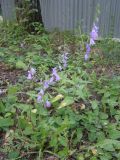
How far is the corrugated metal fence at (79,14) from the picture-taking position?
6586 millimetres

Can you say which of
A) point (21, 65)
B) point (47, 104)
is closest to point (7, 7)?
point (21, 65)

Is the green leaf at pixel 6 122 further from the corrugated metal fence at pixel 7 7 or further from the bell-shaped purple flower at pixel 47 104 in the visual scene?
the corrugated metal fence at pixel 7 7

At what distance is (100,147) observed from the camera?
2248 millimetres

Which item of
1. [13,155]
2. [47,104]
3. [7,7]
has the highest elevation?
[47,104]

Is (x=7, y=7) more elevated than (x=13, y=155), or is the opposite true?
(x=7, y=7)

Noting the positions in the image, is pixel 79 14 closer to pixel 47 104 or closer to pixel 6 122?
pixel 47 104

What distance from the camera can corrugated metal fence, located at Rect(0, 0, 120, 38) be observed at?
6.59m

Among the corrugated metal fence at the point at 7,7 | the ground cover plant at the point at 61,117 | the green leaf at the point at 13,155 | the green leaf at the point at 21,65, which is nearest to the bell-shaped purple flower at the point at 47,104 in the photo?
the ground cover plant at the point at 61,117

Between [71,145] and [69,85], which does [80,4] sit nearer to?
[69,85]

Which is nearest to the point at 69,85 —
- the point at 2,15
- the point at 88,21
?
the point at 88,21

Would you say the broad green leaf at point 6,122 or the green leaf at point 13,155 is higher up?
the broad green leaf at point 6,122

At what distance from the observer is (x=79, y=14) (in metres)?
7.07

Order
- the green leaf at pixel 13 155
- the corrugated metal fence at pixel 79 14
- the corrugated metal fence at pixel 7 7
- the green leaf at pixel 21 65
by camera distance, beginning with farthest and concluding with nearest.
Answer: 1. the corrugated metal fence at pixel 7 7
2. the corrugated metal fence at pixel 79 14
3. the green leaf at pixel 21 65
4. the green leaf at pixel 13 155

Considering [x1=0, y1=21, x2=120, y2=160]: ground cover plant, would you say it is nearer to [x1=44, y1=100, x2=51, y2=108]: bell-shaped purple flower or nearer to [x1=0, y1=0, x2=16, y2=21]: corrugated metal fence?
[x1=44, y1=100, x2=51, y2=108]: bell-shaped purple flower
